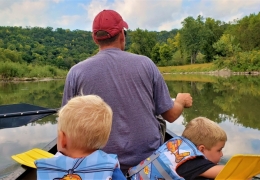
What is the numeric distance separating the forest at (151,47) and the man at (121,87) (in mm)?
30574

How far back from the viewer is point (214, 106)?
8430 millimetres

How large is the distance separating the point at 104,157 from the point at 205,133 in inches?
25.2

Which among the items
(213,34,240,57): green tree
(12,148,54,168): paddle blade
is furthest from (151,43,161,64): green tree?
(12,148,54,168): paddle blade

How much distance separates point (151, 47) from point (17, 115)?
45392 mm

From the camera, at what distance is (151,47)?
47750 millimetres

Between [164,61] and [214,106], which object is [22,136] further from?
[164,61]

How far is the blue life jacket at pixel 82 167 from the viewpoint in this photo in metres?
1.09

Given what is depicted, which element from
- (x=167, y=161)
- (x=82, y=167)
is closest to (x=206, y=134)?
(x=167, y=161)

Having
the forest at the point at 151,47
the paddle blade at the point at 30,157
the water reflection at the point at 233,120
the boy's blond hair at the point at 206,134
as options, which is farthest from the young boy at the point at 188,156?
the forest at the point at 151,47

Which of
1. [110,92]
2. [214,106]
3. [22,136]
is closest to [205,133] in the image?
[110,92]

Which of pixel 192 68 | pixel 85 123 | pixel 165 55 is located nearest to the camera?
pixel 85 123

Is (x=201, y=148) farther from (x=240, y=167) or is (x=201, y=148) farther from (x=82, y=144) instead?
(x=82, y=144)

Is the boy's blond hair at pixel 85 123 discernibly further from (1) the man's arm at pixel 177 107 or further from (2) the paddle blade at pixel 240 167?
(1) the man's arm at pixel 177 107

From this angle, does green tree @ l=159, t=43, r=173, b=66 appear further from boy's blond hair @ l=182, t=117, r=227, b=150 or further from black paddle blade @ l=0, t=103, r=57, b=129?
boy's blond hair @ l=182, t=117, r=227, b=150
